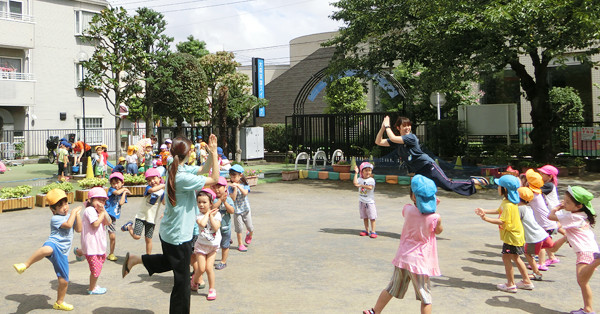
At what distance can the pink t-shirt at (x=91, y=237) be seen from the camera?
247 inches

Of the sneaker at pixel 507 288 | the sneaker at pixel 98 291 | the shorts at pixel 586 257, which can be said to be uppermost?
the shorts at pixel 586 257

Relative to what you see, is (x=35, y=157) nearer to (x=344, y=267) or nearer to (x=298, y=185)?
→ (x=298, y=185)

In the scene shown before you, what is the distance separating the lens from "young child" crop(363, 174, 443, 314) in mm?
4969

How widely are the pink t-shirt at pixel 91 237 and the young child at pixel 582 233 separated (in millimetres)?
5378

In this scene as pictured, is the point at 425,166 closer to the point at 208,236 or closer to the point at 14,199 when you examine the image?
the point at 208,236

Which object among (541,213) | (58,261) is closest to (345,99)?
(541,213)

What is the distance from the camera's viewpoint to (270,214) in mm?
12508

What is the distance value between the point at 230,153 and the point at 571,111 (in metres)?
17.0

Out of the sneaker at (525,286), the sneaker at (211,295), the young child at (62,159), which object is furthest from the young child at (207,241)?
the young child at (62,159)

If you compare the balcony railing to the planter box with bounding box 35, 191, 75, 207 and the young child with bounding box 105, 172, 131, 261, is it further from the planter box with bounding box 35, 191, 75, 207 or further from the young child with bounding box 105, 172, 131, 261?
the young child with bounding box 105, 172, 131, 261

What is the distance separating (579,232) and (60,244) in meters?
5.73

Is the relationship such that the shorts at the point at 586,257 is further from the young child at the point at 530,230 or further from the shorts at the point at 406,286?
the shorts at the point at 406,286

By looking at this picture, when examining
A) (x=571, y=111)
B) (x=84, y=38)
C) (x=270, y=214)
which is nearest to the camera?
(x=270, y=214)

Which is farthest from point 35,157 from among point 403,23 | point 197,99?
point 403,23
